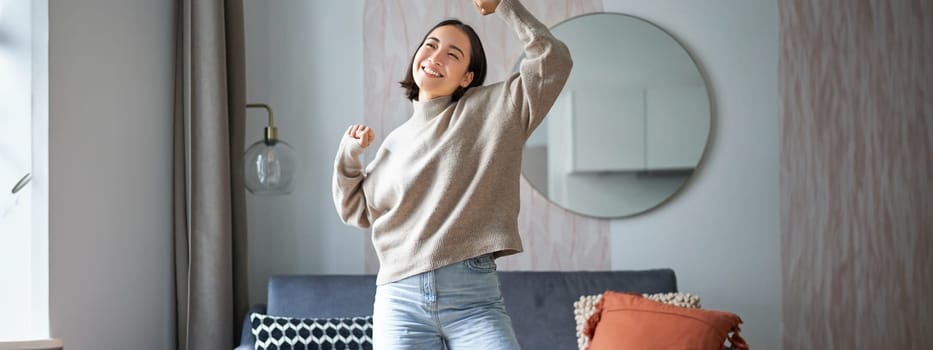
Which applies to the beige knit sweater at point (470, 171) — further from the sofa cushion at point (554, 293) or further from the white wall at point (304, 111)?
the white wall at point (304, 111)

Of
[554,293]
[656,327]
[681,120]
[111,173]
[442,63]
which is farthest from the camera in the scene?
[681,120]

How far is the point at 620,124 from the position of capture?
335 cm

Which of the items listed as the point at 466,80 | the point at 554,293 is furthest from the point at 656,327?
the point at 466,80

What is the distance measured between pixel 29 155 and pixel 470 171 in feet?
4.57

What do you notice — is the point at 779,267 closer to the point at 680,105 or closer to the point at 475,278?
the point at 680,105

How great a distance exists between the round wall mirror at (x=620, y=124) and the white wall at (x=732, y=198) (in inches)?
2.7

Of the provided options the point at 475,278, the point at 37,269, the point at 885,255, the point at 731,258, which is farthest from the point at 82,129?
the point at 885,255

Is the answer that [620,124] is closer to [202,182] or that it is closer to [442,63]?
[202,182]

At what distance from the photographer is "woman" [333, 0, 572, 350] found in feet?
5.50

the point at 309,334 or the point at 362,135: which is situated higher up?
the point at 362,135

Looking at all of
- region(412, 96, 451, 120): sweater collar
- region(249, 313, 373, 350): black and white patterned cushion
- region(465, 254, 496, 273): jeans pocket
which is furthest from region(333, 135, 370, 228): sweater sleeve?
region(249, 313, 373, 350): black and white patterned cushion

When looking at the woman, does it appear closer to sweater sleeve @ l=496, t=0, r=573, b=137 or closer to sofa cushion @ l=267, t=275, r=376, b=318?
sweater sleeve @ l=496, t=0, r=573, b=137

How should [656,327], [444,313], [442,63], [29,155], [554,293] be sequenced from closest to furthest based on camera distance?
1. [444,313]
2. [442,63]
3. [29,155]
4. [656,327]
5. [554,293]

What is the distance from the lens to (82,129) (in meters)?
2.62
